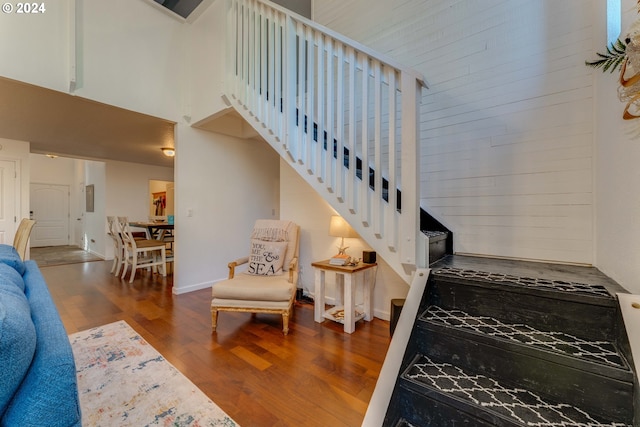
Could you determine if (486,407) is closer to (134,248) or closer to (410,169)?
(410,169)

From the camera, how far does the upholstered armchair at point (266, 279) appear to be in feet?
8.27

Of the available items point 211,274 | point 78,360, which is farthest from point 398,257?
point 211,274

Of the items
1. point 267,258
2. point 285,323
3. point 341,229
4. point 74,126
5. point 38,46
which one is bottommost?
point 285,323

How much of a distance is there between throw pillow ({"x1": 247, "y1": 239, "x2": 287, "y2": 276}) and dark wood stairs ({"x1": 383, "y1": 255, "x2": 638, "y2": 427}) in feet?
5.91

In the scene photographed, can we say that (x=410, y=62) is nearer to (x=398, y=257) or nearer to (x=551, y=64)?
(x=551, y=64)

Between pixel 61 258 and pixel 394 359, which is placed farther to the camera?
pixel 61 258

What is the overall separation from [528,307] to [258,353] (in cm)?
183

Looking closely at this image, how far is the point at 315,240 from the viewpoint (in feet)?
10.9

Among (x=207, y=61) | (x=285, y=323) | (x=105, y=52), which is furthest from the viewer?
(x=207, y=61)

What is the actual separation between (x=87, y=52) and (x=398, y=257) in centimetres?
389

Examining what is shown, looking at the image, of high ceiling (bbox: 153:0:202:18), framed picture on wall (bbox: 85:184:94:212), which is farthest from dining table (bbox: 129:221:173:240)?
high ceiling (bbox: 153:0:202:18)

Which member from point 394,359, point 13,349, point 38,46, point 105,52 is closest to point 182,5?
point 105,52

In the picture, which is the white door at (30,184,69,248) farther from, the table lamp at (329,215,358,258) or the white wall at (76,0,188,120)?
the table lamp at (329,215,358,258)

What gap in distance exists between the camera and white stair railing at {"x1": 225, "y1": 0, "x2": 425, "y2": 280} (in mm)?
1748
